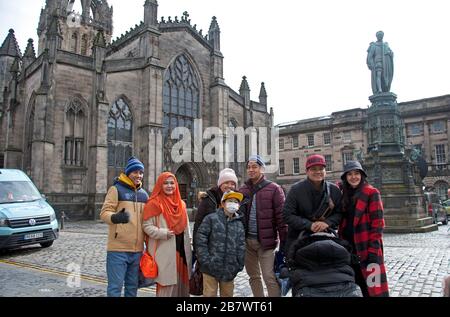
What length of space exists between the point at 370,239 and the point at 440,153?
3988cm

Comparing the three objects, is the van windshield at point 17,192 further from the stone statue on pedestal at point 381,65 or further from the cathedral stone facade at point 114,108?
the stone statue on pedestal at point 381,65

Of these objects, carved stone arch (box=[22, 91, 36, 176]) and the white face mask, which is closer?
the white face mask

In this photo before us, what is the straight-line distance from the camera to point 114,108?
2498 cm

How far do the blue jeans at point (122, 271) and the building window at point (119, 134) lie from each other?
2133 cm

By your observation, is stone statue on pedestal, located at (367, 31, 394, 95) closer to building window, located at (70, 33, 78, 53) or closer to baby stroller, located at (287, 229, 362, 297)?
baby stroller, located at (287, 229, 362, 297)

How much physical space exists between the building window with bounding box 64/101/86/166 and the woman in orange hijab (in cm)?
2067

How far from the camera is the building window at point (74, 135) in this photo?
22.9m

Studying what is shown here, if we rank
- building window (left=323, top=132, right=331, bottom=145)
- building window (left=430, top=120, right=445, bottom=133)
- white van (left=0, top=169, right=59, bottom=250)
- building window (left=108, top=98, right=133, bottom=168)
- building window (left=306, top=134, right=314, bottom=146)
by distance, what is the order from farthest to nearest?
building window (left=306, top=134, right=314, bottom=146), building window (left=323, top=132, right=331, bottom=145), building window (left=430, top=120, right=445, bottom=133), building window (left=108, top=98, right=133, bottom=168), white van (left=0, top=169, right=59, bottom=250)

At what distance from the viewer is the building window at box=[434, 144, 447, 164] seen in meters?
37.2

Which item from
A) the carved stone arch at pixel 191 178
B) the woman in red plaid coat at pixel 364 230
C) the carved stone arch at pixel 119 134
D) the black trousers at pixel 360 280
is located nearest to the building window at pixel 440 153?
the carved stone arch at pixel 191 178

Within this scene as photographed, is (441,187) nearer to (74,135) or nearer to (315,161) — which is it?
(74,135)

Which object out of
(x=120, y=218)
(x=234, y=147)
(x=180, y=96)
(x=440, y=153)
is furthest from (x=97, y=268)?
(x=440, y=153)

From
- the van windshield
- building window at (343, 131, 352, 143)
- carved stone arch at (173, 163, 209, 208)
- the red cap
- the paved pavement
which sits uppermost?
building window at (343, 131, 352, 143)

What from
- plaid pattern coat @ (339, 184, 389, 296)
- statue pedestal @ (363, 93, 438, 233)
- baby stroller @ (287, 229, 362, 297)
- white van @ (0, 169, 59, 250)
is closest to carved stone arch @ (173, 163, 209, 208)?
statue pedestal @ (363, 93, 438, 233)
